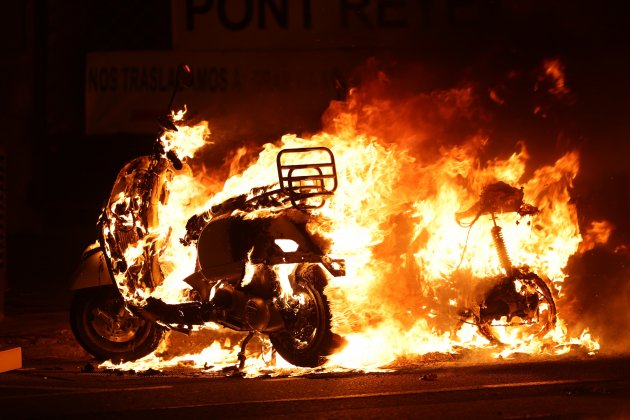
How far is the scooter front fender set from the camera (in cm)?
1009

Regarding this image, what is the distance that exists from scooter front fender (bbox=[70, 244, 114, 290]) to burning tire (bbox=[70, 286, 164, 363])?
0.10 meters

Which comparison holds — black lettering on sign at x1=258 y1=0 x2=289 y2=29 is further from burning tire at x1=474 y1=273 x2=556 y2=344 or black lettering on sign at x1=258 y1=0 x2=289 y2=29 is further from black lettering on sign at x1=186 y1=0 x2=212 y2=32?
burning tire at x1=474 y1=273 x2=556 y2=344

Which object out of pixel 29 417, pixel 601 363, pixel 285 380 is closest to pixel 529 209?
pixel 601 363

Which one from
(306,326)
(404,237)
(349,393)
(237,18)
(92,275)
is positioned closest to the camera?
(349,393)

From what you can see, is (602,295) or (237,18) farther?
(237,18)

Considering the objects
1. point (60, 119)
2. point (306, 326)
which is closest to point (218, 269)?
point (306, 326)

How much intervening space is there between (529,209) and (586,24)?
5.60 m

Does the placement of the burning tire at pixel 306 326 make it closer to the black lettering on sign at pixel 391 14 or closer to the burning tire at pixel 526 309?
the burning tire at pixel 526 309

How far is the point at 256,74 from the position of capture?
1725 centimetres

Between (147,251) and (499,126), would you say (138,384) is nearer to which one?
(147,251)

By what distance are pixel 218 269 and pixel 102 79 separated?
865 cm

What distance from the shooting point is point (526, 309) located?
31.0 ft

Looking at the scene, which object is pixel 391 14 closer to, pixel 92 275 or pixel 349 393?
pixel 92 275

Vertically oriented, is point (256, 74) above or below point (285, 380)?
above
